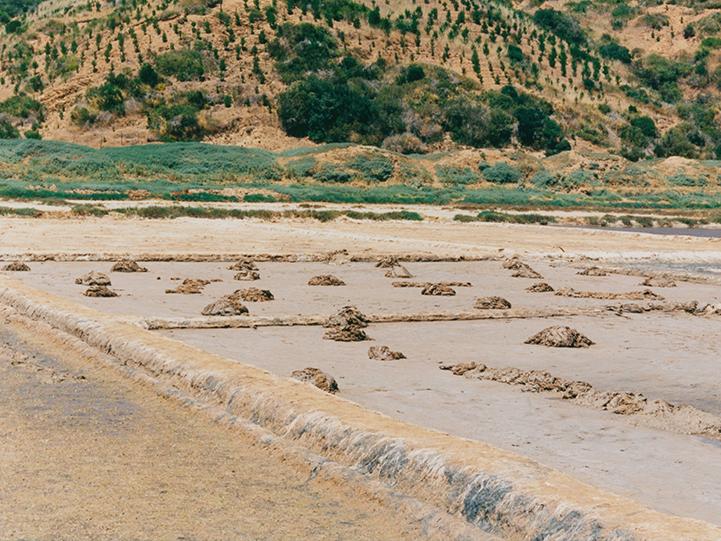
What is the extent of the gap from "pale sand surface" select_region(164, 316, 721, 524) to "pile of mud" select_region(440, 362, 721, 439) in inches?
7.3

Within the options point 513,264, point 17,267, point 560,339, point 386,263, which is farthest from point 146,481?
point 513,264

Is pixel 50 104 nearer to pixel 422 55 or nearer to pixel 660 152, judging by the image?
pixel 422 55

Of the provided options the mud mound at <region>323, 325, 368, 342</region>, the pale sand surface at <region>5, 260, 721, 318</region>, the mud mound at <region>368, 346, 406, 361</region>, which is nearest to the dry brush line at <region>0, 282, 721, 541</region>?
the mud mound at <region>368, 346, 406, 361</region>

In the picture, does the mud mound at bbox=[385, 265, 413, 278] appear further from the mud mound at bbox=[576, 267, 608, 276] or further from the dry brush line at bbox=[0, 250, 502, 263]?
the mud mound at bbox=[576, 267, 608, 276]

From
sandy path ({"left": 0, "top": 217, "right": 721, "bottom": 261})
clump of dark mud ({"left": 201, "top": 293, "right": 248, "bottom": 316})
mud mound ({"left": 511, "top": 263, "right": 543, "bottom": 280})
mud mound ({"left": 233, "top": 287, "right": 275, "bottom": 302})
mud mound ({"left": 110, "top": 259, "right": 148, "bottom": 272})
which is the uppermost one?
clump of dark mud ({"left": 201, "top": 293, "right": 248, "bottom": 316})

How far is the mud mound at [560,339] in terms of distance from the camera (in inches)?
577

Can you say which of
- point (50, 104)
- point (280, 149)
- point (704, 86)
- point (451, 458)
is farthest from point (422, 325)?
point (704, 86)

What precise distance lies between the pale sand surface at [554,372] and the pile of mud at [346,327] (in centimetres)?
17

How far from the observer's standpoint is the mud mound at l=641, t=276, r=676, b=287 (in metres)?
25.0

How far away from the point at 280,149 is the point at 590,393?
76.1m

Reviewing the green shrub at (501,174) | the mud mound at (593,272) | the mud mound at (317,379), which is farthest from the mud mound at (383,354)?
the green shrub at (501,174)

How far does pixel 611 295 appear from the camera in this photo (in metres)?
21.6

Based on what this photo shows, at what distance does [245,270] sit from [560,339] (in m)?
11.1

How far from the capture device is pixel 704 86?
123 m
